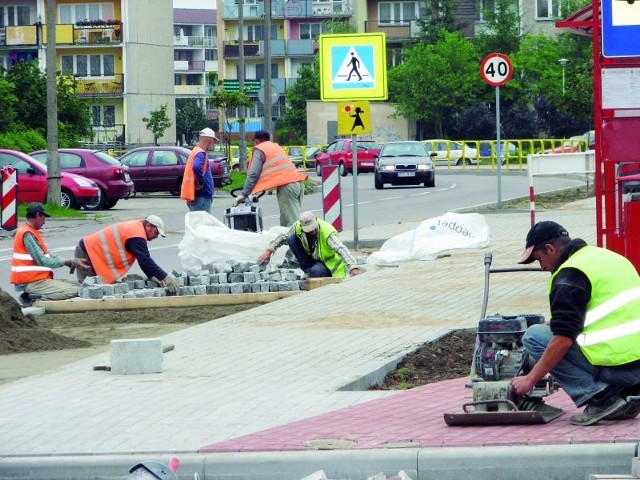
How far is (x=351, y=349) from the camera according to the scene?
1187 centimetres

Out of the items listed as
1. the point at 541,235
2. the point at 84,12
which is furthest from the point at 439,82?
the point at 541,235

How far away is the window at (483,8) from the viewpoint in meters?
87.9

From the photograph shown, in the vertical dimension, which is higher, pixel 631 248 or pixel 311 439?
pixel 631 248

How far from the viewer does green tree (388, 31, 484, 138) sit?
8231 centimetres

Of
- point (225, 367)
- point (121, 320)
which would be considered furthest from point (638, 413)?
point (121, 320)

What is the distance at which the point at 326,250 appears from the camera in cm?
1750

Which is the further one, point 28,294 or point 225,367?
point 28,294

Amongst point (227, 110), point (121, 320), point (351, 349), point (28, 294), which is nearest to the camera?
point (351, 349)

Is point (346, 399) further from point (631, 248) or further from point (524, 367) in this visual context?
point (631, 248)

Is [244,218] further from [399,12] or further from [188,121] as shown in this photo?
[188,121]

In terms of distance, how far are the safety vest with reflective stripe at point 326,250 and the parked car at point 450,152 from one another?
52270mm

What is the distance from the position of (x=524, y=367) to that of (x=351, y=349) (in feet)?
11.9

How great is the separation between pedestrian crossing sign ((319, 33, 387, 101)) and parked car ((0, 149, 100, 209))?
597 inches

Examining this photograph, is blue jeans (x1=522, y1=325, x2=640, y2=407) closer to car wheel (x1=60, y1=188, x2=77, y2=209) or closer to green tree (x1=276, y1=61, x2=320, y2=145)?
car wheel (x1=60, y1=188, x2=77, y2=209)
